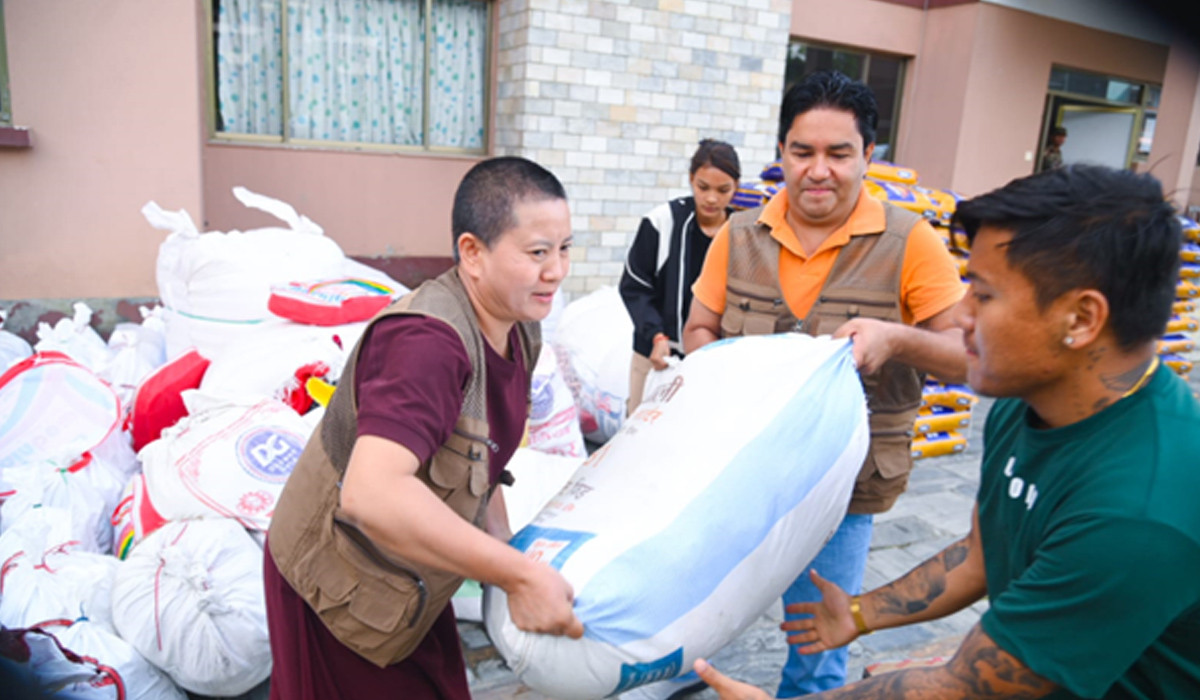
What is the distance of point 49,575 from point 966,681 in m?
2.43

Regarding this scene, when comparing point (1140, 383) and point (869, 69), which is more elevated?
point (869, 69)

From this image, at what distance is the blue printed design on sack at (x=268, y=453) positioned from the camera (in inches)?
101

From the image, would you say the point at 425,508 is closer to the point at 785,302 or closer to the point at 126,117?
the point at 785,302

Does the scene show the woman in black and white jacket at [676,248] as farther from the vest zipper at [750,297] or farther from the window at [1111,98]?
the window at [1111,98]

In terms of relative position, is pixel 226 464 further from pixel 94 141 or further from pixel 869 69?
pixel 869 69

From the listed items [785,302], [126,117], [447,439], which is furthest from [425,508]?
[126,117]

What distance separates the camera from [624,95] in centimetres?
655

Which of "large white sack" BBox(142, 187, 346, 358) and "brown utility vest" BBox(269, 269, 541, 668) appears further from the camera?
"large white sack" BBox(142, 187, 346, 358)

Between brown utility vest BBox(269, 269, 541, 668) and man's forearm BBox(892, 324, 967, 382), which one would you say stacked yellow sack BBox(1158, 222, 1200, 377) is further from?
brown utility vest BBox(269, 269, 541, 668)

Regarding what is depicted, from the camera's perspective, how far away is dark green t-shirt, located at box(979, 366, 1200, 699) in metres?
0.98

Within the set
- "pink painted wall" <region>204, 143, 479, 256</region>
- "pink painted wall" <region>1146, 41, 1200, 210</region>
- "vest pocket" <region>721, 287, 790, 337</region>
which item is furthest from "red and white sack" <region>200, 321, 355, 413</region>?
"pink painted wall" <region>1146, 41, 1200, 210</region>

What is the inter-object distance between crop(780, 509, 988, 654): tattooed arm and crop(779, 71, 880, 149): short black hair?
957mm

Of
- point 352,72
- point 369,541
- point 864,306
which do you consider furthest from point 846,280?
point 352,72

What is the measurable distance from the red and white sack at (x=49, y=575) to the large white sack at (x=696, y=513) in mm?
1557
